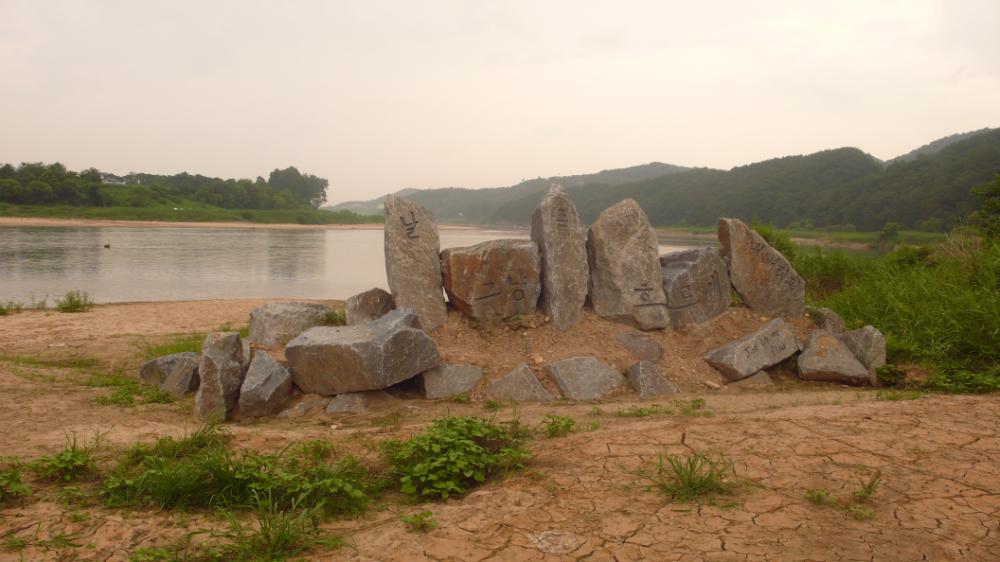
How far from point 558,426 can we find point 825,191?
3881 centimetres

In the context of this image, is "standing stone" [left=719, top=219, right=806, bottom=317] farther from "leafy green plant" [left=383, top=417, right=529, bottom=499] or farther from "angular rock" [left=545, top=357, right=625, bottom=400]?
"leafy green plant" [left=383, top=417, right=529, bottom=499]

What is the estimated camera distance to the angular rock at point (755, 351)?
7133 mm

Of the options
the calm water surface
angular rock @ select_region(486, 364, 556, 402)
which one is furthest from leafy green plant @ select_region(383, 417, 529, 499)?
the calm water surface

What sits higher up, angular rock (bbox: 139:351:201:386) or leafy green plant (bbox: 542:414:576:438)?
leafy green plant (bbox: 542:414:576:438)

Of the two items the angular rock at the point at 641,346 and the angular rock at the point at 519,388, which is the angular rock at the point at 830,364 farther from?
the angular rock at the point at 519,388

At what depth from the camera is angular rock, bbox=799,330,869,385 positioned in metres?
7.11

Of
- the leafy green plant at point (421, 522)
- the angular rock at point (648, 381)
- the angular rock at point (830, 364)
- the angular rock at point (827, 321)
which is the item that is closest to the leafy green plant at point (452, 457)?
the leafy green plant at point (421, 522)

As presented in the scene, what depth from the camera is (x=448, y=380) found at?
6508mm

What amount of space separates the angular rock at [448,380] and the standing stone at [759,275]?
407cm

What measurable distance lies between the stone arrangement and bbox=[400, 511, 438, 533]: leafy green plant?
272 cm

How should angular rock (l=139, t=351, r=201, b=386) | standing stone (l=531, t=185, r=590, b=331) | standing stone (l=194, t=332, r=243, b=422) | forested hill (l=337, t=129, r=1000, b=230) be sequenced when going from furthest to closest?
forested hill (l=337, t=129, r=1000, b=230), standing stone (l=531, t=185, r=590, b=331), angular rock (l=139, t=351, r=201, b=386), standing stone (l=194, t=332, r=243, b=422)

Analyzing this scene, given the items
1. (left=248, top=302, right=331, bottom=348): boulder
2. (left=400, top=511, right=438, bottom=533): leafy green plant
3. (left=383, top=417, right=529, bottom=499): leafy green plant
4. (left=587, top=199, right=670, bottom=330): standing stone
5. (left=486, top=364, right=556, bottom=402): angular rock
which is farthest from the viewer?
(left=587, top=199, right=670, bottom=330): standing stone

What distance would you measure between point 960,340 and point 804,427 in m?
3.87

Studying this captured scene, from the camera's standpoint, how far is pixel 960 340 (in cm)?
720
